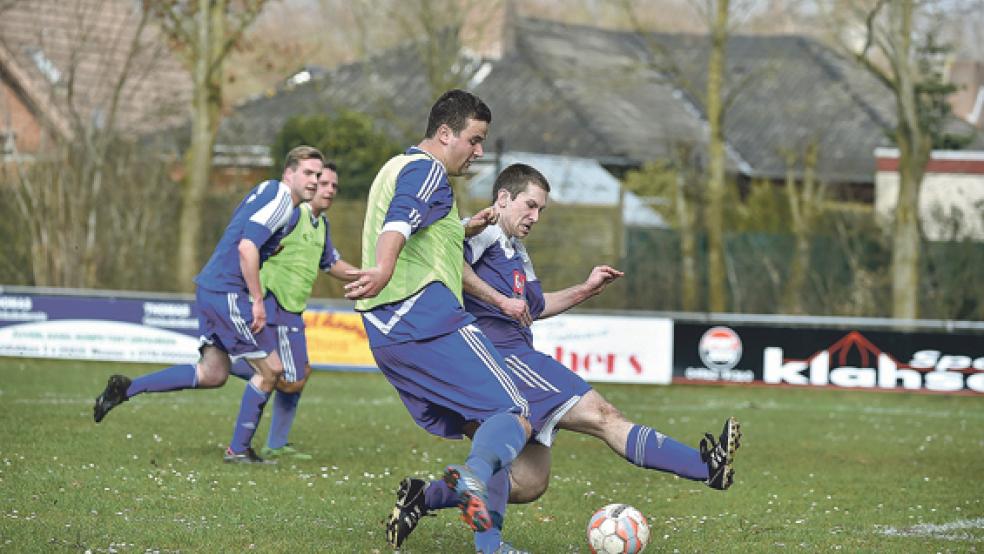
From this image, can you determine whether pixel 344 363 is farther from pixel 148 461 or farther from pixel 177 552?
pixel 177 552

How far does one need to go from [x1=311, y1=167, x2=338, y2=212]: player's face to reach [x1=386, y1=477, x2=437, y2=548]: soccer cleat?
4.40 meters

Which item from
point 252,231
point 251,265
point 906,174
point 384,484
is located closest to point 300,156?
point 252,231

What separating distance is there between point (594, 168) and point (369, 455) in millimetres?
23710

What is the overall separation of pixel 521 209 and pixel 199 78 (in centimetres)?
1780

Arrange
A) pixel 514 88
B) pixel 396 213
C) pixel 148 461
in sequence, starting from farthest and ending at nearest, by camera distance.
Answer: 1. pixel 514 88
2. pixel 148 461
3. pixel 396 213

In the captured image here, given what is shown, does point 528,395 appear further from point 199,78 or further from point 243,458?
point 199,78

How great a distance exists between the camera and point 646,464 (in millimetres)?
6492

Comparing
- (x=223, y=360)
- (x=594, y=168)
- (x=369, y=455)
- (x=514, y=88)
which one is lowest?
(x=369, y=455)

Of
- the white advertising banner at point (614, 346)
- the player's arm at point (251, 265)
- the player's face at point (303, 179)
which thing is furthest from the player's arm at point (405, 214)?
the white advertising banner at point (614, 346)

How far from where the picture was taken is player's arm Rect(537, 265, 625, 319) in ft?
23.3

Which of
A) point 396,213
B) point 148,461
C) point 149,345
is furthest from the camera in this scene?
point 149,345

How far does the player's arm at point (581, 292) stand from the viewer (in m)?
7.10

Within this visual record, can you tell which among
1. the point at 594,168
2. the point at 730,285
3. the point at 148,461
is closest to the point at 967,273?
the point at 730,285

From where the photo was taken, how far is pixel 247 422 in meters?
9.82
